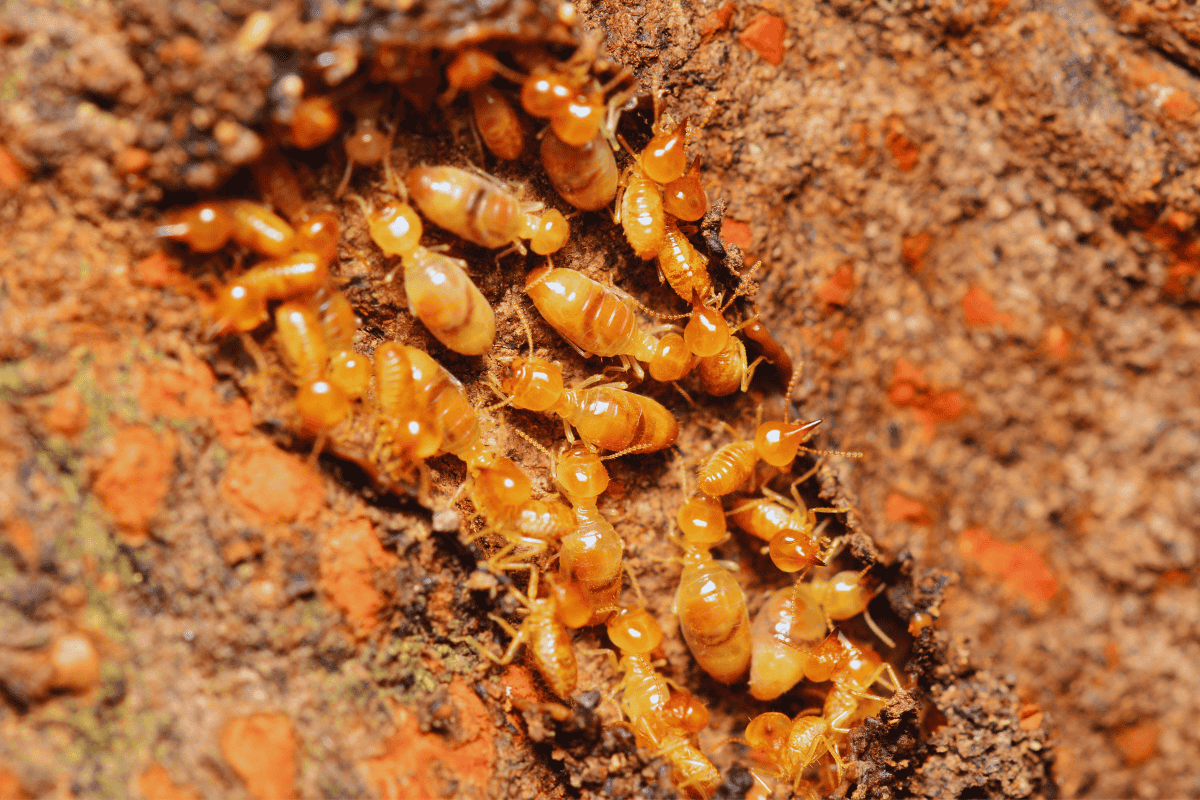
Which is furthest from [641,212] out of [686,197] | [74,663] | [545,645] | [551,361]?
[74,663]

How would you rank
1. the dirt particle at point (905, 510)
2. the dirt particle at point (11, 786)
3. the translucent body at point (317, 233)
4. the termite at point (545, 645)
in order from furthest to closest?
the dirt particle at point (905, 510)
the termite at point (545, 645)
the translucent body at point (317, 233)
the dirt particle at point (11, 786)

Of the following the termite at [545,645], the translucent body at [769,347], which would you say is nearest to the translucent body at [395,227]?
the termite at [545,645]

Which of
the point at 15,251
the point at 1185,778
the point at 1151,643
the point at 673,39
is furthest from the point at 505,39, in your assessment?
the point at 1185,778

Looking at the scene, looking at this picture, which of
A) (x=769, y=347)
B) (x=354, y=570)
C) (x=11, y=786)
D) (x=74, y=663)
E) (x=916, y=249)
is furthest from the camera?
(x=916, y=249)

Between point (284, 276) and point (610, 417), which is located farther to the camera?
point (610, 417)

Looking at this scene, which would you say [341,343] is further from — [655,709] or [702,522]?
[655,709]

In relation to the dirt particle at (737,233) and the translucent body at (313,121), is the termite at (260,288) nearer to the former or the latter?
the translucent body at (313,121)
